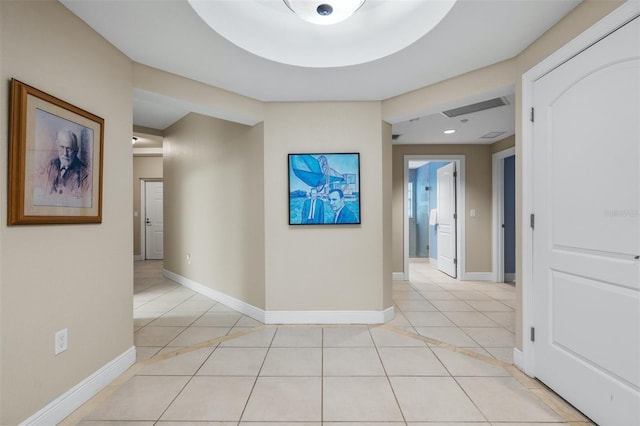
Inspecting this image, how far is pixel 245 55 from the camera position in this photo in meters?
2.13

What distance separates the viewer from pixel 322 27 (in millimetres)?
2221

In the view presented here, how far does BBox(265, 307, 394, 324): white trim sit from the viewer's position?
3062 millimetres

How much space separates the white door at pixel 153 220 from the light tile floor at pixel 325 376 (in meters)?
4.17

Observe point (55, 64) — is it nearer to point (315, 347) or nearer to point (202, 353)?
point (202, 353)

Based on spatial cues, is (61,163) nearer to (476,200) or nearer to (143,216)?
(476,200)

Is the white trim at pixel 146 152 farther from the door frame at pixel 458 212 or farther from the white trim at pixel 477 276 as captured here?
the white trim at pixel 477 276

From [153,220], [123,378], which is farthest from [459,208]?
[153,220]

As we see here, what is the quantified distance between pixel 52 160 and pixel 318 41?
1.90 metres

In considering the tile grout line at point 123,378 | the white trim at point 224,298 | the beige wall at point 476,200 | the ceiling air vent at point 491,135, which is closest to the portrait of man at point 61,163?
the tile grout line at point 123,378

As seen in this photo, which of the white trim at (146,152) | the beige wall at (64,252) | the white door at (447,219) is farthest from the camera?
the white trim at (146,152)

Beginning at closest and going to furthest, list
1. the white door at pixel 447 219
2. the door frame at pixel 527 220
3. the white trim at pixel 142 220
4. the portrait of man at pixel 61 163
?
the portrait of man at pixel 61 163 < the door frame at pixel 527 220 < the white door at pixel 447 219 < the white trim at pixel 142 220

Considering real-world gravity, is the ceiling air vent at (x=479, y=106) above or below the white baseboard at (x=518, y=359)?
above

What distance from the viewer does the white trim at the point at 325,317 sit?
3062 mm

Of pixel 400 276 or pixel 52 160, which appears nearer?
pixel 52 160
